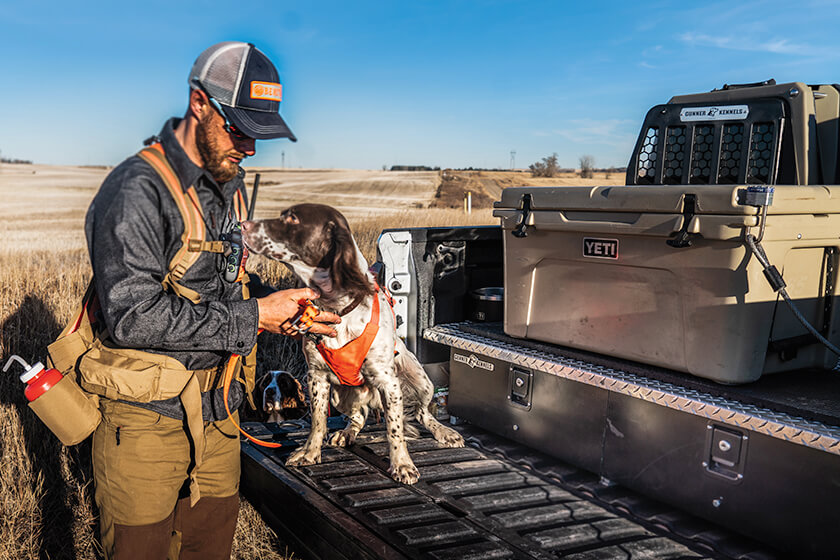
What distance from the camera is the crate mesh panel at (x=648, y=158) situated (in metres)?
3.48

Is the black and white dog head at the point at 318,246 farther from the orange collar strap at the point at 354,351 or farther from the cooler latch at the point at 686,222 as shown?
the cooler latch at the point at 686,222

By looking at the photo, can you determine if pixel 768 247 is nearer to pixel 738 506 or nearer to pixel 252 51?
pixel 738 506

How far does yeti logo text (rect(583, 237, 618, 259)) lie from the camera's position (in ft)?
9.63

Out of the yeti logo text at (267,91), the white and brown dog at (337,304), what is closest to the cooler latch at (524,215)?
the white and brown dog at (337,304)

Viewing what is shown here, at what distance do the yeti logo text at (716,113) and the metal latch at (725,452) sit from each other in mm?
1557

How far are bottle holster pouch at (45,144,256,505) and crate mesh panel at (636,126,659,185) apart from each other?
229cm

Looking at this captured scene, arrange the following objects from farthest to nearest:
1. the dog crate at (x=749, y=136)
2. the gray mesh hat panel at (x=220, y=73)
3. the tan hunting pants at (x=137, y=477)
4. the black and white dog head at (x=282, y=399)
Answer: the black and white dog head at (x=282, y=399) → the dog crate at (x=749, y=136) → the tan hunting pants at (x=137, y=477) → the gray mesh hat panel at (x=220, y=73)

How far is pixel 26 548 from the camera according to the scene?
354cm

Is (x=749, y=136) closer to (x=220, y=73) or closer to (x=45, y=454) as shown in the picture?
(x=220, y=73)

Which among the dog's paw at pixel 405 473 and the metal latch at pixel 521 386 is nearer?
the dog's paw at pixel 405 473

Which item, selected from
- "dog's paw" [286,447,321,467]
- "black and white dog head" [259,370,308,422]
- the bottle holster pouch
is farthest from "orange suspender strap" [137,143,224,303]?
"black and white dog head" [259,370,308,422]

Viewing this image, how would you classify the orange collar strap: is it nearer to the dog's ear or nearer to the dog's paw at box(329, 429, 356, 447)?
the dog's ear

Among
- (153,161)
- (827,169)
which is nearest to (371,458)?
(153,161)

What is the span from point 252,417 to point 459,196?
68.6ft
